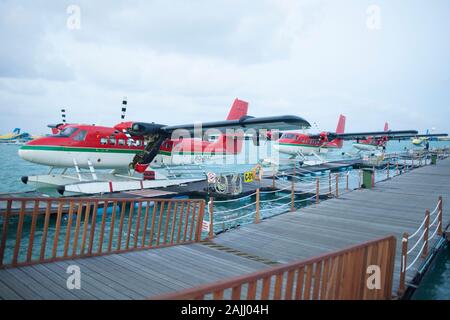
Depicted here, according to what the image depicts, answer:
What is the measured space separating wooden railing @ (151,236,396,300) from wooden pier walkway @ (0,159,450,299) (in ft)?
3.26

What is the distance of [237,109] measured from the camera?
2139 centimetres

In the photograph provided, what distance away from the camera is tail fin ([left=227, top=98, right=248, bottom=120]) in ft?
69.4

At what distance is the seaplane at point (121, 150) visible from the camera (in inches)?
520

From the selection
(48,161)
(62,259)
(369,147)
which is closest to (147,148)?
(48,161)

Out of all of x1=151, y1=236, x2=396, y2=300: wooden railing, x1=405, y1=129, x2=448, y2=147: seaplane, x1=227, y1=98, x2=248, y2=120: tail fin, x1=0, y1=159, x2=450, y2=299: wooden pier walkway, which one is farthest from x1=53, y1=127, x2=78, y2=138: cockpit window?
x1=405, y1=129, x2=448, y2=147: seaplane

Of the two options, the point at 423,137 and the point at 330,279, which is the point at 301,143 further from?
the point at 423,137

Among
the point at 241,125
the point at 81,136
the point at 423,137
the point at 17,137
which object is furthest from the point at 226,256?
the point at 17,137

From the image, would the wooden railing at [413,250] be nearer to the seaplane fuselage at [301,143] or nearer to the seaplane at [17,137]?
the seaplane fuselage at [301,143]

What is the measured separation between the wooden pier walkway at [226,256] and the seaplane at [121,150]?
4156mm

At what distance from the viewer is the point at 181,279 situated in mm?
4457

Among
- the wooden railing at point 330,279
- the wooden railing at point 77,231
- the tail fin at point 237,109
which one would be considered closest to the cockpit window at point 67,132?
the wooden railing at point 77,231

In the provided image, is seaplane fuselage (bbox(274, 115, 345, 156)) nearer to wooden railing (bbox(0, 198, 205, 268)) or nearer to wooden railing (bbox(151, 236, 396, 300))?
wooden railing (bbox(0, 198, 205, 268))

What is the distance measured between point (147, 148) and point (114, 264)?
12447mm
